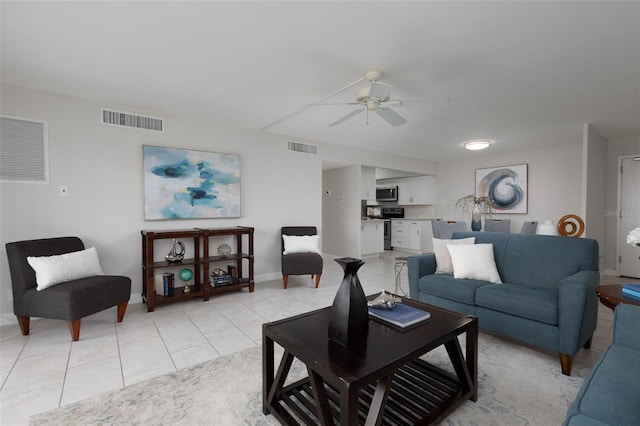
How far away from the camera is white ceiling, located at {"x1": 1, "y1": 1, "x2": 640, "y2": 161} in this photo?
1.89 m

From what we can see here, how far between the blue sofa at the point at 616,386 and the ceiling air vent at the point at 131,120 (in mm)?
4403

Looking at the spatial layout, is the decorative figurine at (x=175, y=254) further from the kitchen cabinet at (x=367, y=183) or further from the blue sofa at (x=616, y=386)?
the kitchen cabinet at (x=367, y=183)

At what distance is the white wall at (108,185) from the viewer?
3010mm

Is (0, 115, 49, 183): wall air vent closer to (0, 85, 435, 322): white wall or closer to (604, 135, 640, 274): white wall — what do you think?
(0, 85, 435, 322): white wall

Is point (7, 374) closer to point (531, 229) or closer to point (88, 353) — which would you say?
point (88, 353)

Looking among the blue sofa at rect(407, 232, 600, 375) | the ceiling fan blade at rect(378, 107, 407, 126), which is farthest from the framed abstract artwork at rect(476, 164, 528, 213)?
the ceiling fan blade at rect(378, 107, 407, 126)

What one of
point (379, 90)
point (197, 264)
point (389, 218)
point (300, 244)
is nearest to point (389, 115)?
point (379, 90)

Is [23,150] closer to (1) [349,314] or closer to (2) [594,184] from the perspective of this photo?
(1) [349,314]

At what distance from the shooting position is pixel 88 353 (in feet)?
7.72

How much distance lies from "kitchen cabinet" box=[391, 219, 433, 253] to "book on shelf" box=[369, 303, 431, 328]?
602 cm

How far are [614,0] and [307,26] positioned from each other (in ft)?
6.14

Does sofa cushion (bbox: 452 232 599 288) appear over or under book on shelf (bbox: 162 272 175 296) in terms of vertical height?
over

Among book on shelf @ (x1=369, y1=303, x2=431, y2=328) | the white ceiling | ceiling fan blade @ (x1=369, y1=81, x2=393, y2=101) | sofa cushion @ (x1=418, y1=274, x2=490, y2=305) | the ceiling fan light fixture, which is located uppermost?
the white ceiling

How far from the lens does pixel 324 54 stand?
2365 mm
